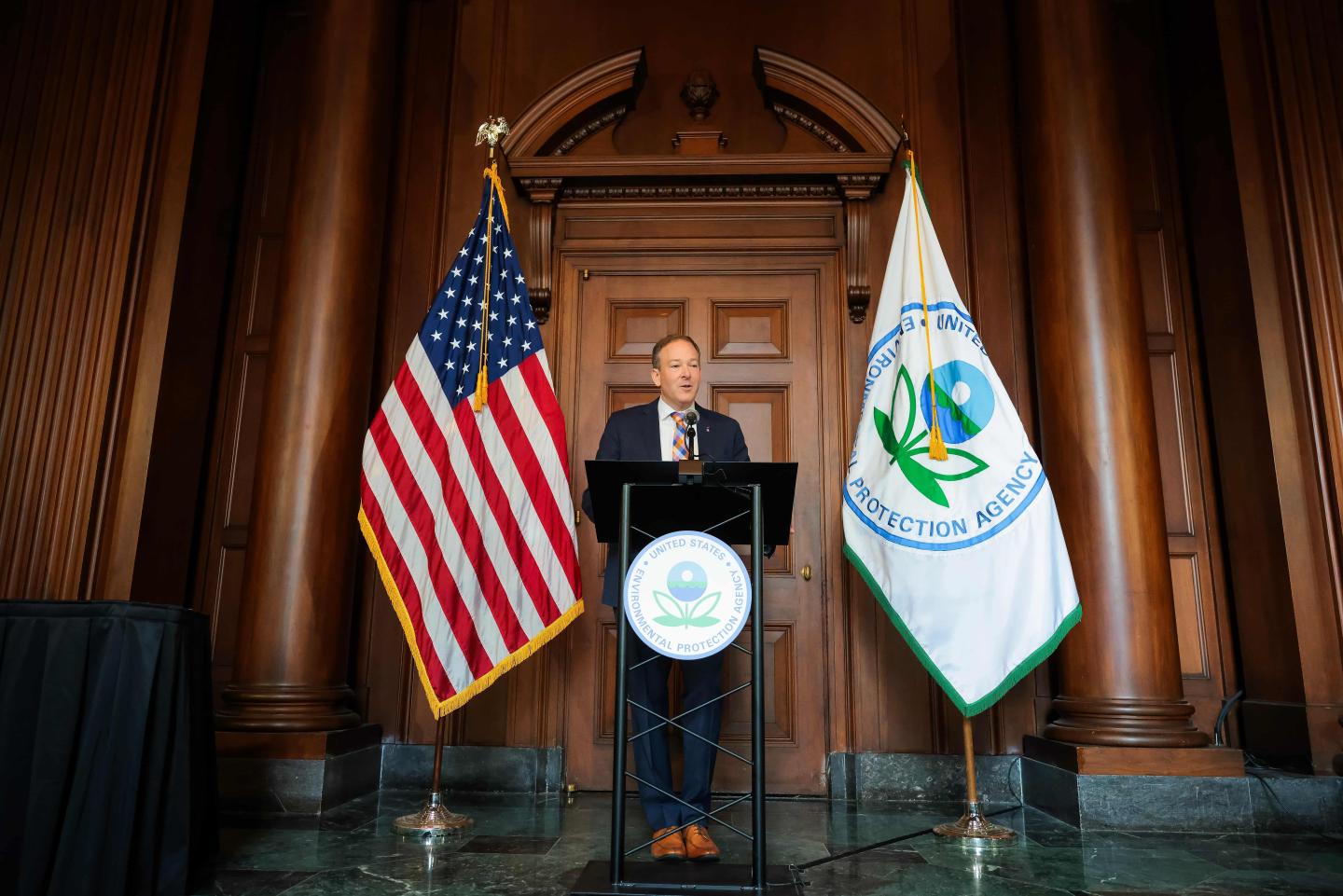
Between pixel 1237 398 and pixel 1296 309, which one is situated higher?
pixel 1296 309

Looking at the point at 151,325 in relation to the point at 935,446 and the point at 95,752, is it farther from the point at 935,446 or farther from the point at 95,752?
the point at 935,446

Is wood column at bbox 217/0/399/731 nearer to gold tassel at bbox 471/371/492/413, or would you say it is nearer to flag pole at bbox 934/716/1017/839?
gold tassel at bbox 471/371/492/413

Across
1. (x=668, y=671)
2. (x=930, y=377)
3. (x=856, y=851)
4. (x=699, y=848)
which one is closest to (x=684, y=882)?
(x=699, y=848)

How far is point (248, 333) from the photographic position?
14.5 feet

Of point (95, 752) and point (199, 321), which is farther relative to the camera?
point (199, 321)

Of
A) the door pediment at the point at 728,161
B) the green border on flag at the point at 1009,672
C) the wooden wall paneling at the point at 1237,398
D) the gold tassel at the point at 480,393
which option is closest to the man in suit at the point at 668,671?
the gold tassel at the point at 480,393

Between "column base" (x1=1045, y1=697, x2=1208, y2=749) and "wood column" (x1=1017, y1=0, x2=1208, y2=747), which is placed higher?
"wood column" (x1=1017, y1=0, x2=1208, y2=747)

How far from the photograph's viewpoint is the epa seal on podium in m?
2.14

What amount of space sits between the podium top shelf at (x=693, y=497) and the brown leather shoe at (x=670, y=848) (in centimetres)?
84

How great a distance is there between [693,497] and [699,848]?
0.98 m

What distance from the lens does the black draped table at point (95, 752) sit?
207cm

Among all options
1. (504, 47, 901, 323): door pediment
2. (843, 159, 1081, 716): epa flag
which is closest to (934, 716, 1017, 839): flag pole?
(843, 159, 1081, 716): epa flag

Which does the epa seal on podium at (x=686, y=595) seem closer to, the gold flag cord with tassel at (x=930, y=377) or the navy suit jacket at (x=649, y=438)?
the navy suit jacket at (x=649, y=438)

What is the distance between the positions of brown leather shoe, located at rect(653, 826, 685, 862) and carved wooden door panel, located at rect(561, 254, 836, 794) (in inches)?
48.0
